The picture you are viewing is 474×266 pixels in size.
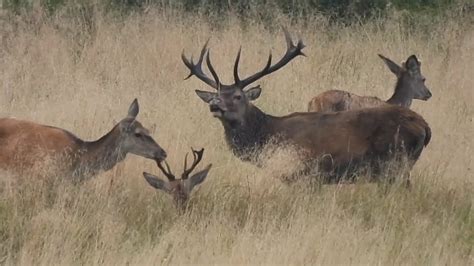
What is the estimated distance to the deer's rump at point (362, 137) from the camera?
9078mm

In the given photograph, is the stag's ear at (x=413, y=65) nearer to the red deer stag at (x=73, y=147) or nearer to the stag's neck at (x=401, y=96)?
the stag's neck at (x=401, y=96)

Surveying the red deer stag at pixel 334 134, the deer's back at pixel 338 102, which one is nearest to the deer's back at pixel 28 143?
the red deer stag at pixel 334 134

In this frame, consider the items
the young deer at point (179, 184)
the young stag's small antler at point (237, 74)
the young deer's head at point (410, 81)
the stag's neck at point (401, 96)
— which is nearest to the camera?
the young deer at point (179, 184)

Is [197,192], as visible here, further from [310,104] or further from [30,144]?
[310,104]

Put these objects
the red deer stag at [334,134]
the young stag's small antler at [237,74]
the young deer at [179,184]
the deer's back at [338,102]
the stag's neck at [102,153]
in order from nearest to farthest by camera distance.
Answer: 1. the young deer at [179,184]
2. the stag's neck at [102,153]
3. the red deer stag at [334,134]
4. the young stag's small antler at [237,74]
5. the deer's back at [338,102]

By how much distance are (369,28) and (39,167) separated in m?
8.22

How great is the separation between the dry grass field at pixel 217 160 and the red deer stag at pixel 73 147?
0.52 ft

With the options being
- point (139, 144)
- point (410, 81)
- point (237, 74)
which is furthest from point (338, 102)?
point (139, 144)

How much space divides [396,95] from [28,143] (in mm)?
4385

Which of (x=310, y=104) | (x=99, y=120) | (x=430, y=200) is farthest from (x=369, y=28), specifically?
(x=430, y=200)

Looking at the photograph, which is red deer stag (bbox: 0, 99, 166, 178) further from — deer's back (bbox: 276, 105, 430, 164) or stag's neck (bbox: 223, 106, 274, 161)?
deer's back (bbox: 276, 105, 430, 164)

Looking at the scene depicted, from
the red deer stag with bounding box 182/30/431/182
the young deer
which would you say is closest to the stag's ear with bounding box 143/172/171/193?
the young deer

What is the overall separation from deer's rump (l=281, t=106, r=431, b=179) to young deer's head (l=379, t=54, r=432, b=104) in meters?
2.51

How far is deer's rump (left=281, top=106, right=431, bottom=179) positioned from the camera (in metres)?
9.08
